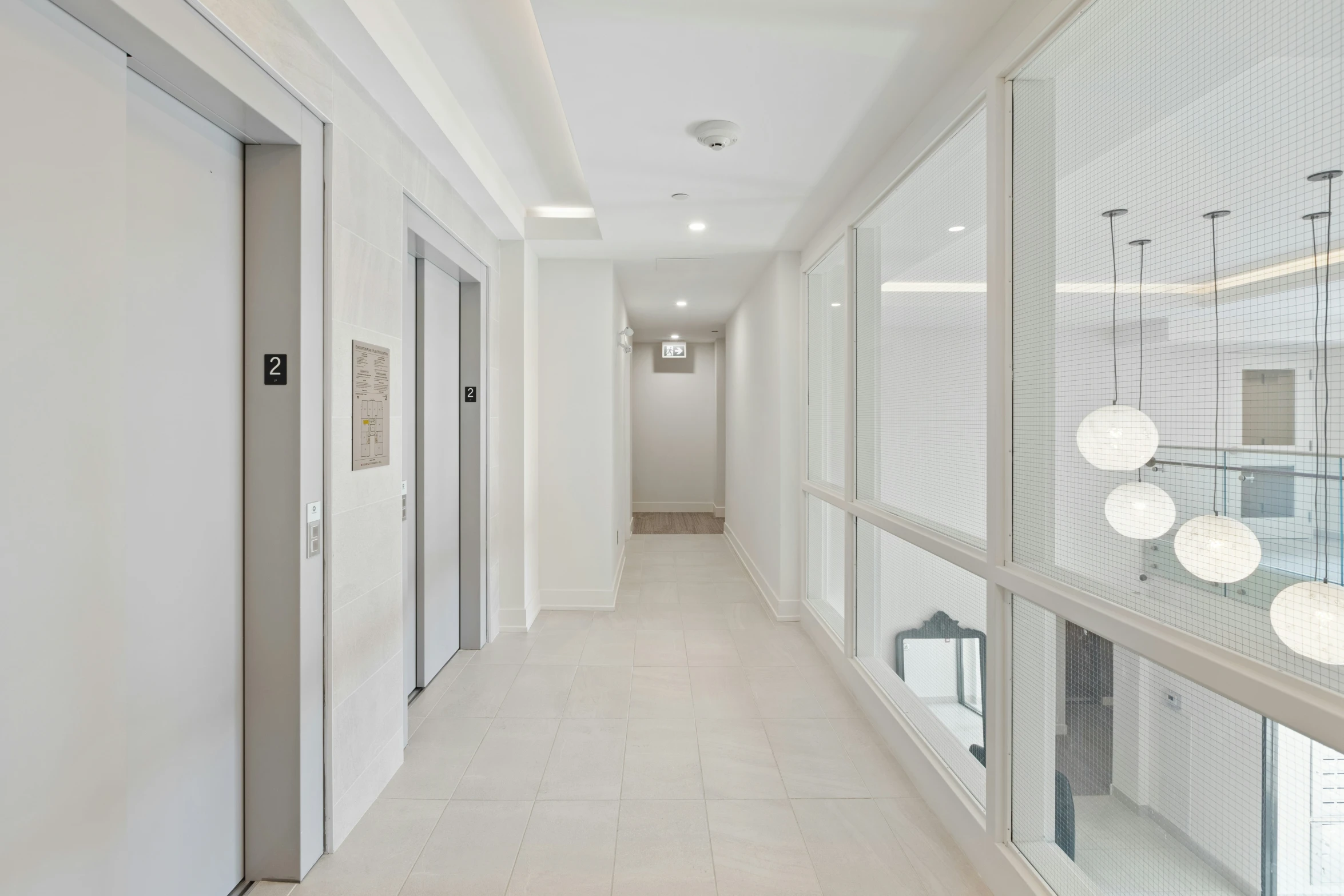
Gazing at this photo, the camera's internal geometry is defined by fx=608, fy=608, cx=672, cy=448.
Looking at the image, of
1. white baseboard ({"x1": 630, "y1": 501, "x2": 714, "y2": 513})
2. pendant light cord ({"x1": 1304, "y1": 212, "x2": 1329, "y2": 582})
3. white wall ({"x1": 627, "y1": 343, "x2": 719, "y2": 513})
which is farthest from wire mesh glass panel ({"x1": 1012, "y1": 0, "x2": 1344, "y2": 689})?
white baseboard ({"x1": 630, "y1": 501, "x2": 714, "y2": 513})

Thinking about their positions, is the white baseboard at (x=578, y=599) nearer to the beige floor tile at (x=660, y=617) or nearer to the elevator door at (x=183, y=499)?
the beige floor tile at (x=660, y=617)

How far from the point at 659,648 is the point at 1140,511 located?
9.20 feet

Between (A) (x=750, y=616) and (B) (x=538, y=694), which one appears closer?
(B) (x=538, y=694)

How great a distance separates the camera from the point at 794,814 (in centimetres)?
206

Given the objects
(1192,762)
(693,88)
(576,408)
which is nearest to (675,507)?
(576,408)

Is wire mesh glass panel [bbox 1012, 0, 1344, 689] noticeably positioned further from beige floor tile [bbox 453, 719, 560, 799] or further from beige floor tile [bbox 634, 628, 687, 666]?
beige floor tile [bbox 634, 628, 687, 666]

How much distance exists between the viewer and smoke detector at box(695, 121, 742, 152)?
7.42 ft

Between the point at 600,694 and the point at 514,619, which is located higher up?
the point at 514,619

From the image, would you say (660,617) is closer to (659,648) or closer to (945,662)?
(659,648)

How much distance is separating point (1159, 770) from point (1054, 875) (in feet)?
1.67

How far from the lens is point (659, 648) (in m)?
3.62

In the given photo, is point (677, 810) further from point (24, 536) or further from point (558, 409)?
point (558, 409)

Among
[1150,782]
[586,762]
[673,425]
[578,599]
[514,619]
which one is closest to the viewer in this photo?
[1150,782]

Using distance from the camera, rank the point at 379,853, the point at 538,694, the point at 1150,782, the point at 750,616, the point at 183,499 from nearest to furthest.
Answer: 1. the point at 1150,782
2. the point at 183,499
3. the point at 379,853
4. the point at 538,694
5. the point at 750,616
